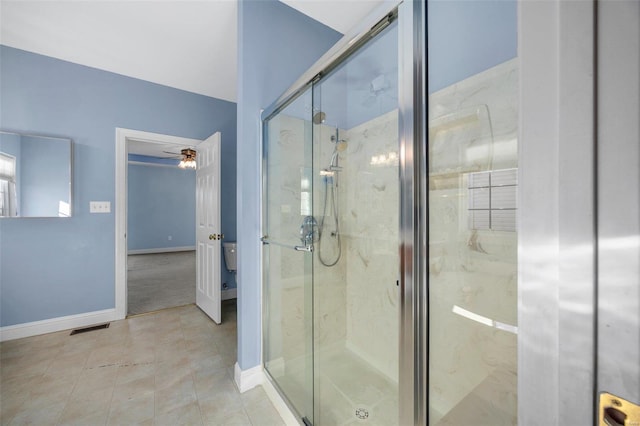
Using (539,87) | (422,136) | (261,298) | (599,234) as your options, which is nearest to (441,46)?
(422,136)

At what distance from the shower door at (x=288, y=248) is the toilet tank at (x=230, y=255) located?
5.85ft

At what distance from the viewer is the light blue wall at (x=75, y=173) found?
2504 millimetres

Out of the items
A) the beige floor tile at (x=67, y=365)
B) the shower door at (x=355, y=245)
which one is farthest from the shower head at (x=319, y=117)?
the beige floor tile at (x=67, y=365)

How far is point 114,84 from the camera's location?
293cm

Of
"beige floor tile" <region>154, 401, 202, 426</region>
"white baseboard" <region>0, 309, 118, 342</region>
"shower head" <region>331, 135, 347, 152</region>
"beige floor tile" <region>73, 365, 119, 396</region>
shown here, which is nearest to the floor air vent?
"white baseboard" <region>0, 309, 118, 342</region>

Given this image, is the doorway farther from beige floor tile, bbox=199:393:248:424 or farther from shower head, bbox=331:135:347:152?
shower head, bbox=331:135:347:152

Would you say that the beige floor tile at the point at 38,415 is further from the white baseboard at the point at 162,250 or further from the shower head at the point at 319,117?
the white baseboard at the point at 162,250

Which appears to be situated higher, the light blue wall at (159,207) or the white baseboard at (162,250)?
the light blue wall at (159,207)

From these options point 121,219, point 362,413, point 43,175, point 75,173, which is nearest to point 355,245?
point 362,413

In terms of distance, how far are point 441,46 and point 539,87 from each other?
2.64 feet

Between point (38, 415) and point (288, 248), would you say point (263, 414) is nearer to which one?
point (288, 248)

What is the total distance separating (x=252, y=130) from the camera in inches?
73.7

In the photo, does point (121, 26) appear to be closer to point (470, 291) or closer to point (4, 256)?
point (4, 256)

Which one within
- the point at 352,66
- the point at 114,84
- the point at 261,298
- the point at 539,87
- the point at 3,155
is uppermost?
Result: the point at 114,84
